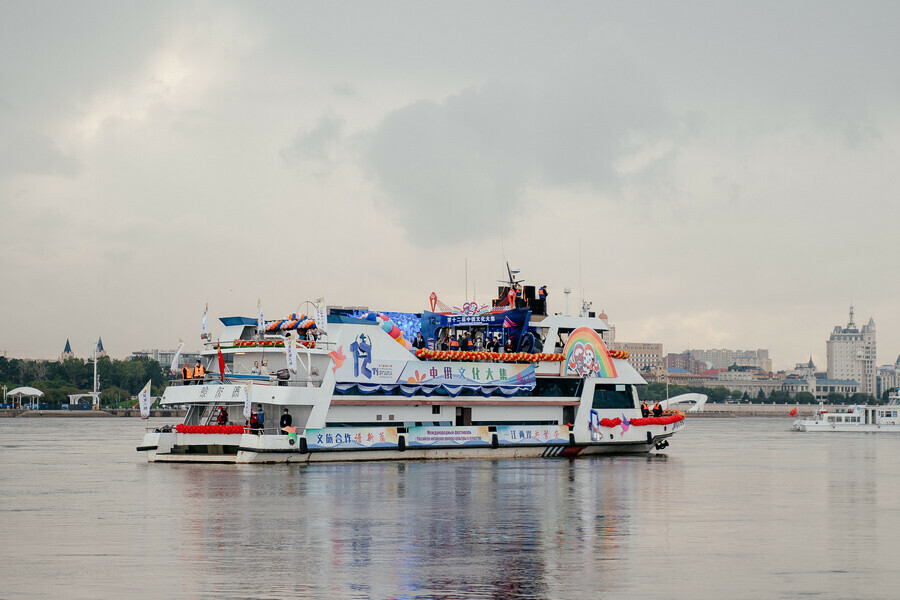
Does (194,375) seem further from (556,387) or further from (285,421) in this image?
(556,387)

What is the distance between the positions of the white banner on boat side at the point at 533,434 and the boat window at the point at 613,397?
2125mm

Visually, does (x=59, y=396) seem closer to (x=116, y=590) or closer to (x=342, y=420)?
(x=342, y=420)

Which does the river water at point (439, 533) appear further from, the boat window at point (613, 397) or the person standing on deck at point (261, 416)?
the boat window at point (613, 397)

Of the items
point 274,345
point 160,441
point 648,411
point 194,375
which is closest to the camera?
point 274,345

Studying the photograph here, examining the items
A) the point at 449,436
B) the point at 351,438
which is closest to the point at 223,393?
the point at 351,438

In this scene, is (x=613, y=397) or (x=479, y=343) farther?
(x=613, y=397)

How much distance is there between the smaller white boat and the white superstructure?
73124mm

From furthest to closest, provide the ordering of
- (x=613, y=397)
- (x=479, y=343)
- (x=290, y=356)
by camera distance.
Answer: (x=613, y=397) < (x=479, y=343) < (x=290, y=356)

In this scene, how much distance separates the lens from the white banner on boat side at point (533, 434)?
4856 cm

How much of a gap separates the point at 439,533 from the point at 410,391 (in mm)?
21935

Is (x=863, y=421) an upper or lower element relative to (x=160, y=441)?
lower

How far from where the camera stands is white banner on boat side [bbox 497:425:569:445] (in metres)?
48.6

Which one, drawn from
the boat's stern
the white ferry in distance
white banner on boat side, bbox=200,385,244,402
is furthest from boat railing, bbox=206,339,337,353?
the boat's stern

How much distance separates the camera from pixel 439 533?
23484mm
